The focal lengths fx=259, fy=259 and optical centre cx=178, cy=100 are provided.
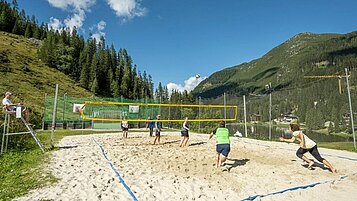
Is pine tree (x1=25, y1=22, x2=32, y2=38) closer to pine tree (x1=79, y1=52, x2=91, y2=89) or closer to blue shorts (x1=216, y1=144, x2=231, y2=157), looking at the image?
pine tree (x1=79, y1=52, x2=91, y2=89)

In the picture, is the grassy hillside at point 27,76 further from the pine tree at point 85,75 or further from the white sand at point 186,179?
the white sand at point 186,179

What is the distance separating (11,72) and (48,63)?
15493mm

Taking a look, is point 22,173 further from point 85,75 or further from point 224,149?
point 85,75

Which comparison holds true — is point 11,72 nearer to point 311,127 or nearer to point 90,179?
point 90,179

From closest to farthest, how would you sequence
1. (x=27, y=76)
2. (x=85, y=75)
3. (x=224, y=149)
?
1. (x=224, y=149)
2. (x=27, y=76)
3. (x=85, y=75)

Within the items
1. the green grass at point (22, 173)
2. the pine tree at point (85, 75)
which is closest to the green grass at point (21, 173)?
the green grass at point (22, 173)

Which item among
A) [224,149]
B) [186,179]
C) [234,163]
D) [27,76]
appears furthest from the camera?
[27,76]

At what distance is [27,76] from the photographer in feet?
149

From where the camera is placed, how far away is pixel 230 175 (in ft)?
18.8

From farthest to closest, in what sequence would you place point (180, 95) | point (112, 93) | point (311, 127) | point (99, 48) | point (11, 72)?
point (99, 48)
point (112, 93)
point (311, 127)
point (180, 95)
point (11, 72)

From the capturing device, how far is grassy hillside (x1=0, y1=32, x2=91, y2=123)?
36.6m

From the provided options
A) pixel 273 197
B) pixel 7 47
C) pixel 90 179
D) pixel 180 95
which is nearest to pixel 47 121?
pixel 90 179

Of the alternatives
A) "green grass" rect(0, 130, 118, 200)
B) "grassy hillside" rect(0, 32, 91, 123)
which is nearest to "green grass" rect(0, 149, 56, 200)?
"green grass" rect(0, 130, 118, 200)

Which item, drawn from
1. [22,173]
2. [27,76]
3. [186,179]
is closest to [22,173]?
[22,173]
